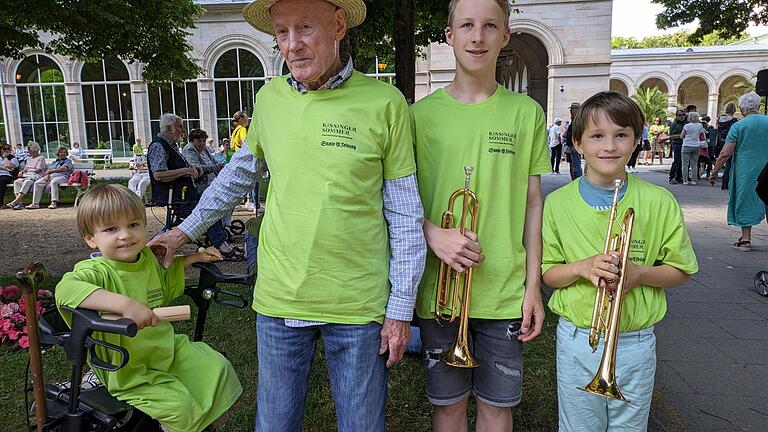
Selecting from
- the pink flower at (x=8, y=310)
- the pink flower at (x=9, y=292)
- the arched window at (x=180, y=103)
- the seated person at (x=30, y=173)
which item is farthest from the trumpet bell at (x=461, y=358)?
the arched window at (x=180, y=103)

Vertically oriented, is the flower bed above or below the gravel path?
above

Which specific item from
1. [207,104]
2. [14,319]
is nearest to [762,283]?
[14,319]

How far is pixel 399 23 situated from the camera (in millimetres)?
7625

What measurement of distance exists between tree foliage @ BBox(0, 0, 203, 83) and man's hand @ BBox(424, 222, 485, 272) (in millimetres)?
8346

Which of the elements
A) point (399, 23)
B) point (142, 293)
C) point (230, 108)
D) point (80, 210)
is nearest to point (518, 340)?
point (142, 293)

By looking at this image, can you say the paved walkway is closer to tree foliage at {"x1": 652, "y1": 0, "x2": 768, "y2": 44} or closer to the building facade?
tree foliage at {"x1": 652, "y1": 0, "x2": 768, "y2": 44}

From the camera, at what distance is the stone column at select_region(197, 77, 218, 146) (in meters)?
29.9

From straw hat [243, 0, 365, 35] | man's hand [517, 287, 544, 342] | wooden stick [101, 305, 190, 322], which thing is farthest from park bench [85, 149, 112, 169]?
man's hand [517, 287, 544, 342]

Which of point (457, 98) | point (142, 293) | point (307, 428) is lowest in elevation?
point (307, 428)

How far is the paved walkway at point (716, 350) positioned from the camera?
3.61 metres

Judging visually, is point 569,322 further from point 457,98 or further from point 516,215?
point 457,98

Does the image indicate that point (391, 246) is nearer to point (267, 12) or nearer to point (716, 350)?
point (267, 12)

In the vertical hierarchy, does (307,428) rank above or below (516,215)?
below

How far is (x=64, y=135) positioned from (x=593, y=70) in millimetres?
28123
